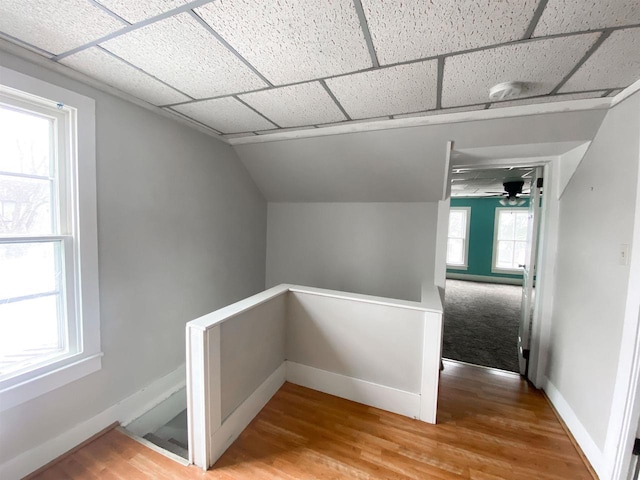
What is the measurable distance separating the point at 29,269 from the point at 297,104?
6.29 feet

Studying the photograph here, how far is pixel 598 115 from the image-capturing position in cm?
165

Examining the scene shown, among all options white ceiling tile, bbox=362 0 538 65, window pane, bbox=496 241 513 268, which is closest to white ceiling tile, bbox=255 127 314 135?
white ceiling tile, bbox=362 0 538 65

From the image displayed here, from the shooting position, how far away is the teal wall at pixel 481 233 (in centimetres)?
675

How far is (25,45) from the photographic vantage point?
1243 millimetres

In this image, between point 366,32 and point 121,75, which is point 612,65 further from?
point 121,75

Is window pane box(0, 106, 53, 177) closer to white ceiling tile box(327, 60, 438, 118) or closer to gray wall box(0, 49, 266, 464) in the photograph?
gray wall box(0, 49, 266, 464)

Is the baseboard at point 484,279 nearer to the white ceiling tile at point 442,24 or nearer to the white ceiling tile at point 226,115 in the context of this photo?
the white ceiling tile at point 226,115

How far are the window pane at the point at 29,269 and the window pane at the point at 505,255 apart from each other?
8.20 meters

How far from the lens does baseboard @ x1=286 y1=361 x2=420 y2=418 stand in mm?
1931

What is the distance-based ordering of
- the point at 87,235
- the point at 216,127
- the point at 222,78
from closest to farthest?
the point at 222,78 < the point at 87,235 < the point at 216,127

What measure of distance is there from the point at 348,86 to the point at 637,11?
3.69 feet

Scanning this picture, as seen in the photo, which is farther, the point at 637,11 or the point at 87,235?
the point at 87,235

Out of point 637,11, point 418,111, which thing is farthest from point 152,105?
point 637,11

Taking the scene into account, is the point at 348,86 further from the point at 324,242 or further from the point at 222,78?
the point at 324,242
